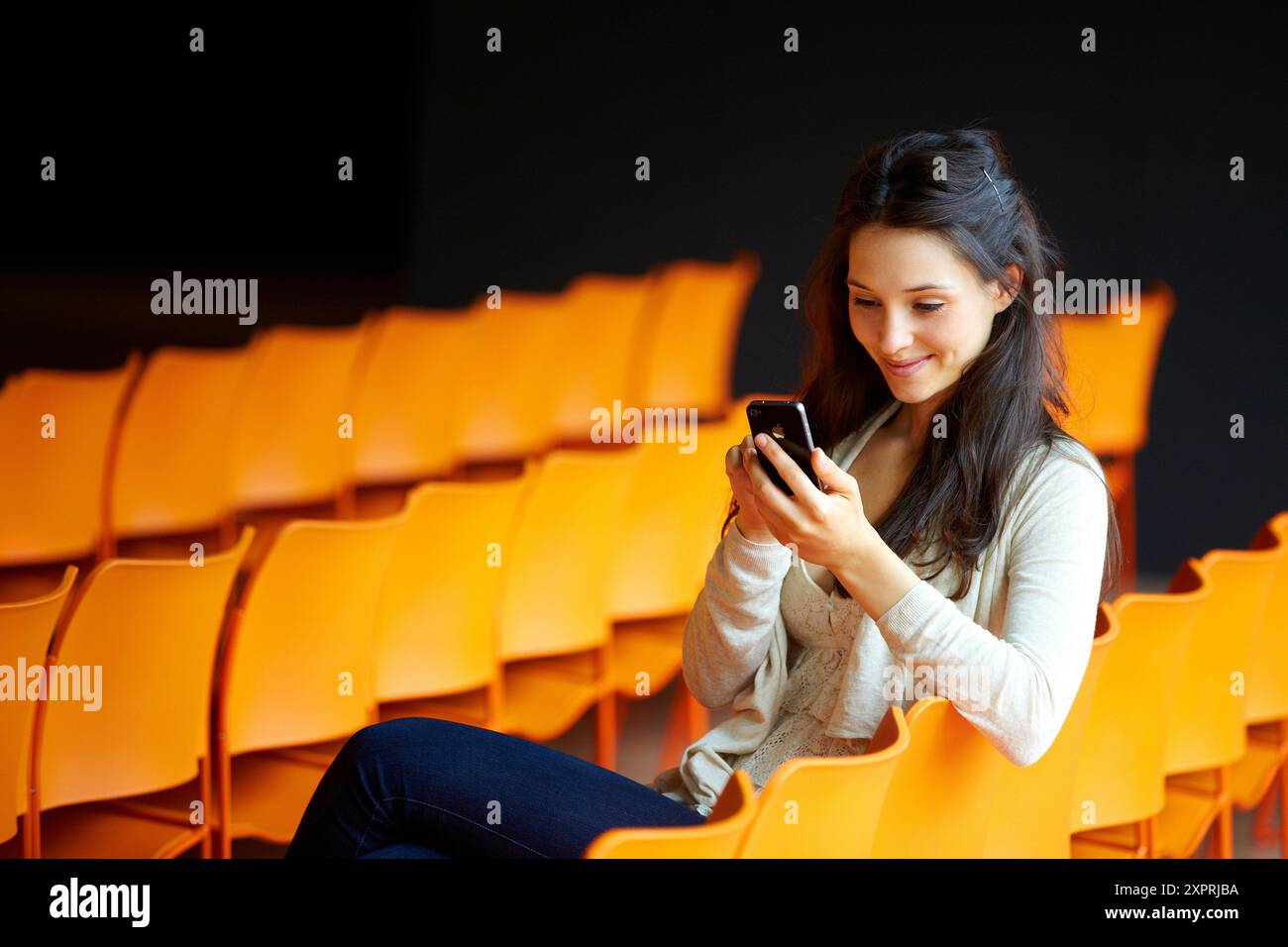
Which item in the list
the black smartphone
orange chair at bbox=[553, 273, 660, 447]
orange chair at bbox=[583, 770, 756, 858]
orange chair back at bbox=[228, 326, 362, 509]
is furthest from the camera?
orange chair at bbox=[553, 273, 660, 447]

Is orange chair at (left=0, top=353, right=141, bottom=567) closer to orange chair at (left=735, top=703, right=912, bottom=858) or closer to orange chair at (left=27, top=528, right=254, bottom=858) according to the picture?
orange chair at (left=27, top=528, right=254, bottom=858)

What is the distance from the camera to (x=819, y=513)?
6.15ft

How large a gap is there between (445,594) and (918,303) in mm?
1520

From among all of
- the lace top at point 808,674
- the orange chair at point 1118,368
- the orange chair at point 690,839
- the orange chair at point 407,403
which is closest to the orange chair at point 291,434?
the orange chair at point 407,403

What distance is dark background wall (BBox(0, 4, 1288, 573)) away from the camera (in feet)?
18.5

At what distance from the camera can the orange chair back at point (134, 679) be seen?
2562 mm

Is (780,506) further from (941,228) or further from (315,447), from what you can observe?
(315,447)

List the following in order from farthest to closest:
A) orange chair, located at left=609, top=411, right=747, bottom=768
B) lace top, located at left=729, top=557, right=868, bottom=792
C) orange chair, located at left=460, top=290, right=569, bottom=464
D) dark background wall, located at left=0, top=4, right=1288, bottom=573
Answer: dark background wall, located at left=0, top=4, right=1288, bottom=573
orange chair, located at left=460, top=290, right=569, bottom=464
orange chair, located at left=609, top=411, right=747, bottom=768
lace top, located at left=729, top=557, right=868, bottom=792

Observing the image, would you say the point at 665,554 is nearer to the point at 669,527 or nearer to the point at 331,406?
the point at 669,527

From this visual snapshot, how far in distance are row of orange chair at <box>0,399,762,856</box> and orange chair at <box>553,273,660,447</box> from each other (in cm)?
231

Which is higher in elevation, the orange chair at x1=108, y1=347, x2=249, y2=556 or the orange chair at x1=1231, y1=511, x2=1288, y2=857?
the orange chair at x1=108, y1=347, x2=249, y2=556

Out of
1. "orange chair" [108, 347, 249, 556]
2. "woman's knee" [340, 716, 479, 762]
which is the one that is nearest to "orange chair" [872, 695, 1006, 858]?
"woman's knee" [340, 716, 479, 762]

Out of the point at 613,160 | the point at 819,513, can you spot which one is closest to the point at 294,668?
the point at 819,513

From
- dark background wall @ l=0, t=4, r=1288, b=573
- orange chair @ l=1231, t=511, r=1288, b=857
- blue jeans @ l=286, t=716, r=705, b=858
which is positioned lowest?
orange chair @ l=1231, t=511, r=1288, b=857
